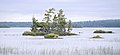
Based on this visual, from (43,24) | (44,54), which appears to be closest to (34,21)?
(43,24)

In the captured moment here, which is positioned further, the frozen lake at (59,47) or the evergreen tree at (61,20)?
the evergreen tree at (61,20)

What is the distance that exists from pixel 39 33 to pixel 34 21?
12.1 ft

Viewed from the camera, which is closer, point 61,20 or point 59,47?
point 59,47

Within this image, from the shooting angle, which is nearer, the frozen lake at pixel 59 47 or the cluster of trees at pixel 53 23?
the frozen lake at pixel 59 47

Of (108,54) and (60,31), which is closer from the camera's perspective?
(108,54)

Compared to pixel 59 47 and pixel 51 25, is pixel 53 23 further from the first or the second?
pixel 59 47

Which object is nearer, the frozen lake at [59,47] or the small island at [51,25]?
the frozen lake at [59,47]

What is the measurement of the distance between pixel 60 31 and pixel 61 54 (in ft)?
194

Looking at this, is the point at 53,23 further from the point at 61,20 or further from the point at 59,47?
the point at 59,47

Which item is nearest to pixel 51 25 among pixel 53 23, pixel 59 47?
pixel 53 23

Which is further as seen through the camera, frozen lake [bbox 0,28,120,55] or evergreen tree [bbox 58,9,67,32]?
evergreen tree [bbox 58,9,67,32]

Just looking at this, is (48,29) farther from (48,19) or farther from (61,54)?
(61,54)

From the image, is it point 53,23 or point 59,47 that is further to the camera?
point 53,23

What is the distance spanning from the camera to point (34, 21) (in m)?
95.3
